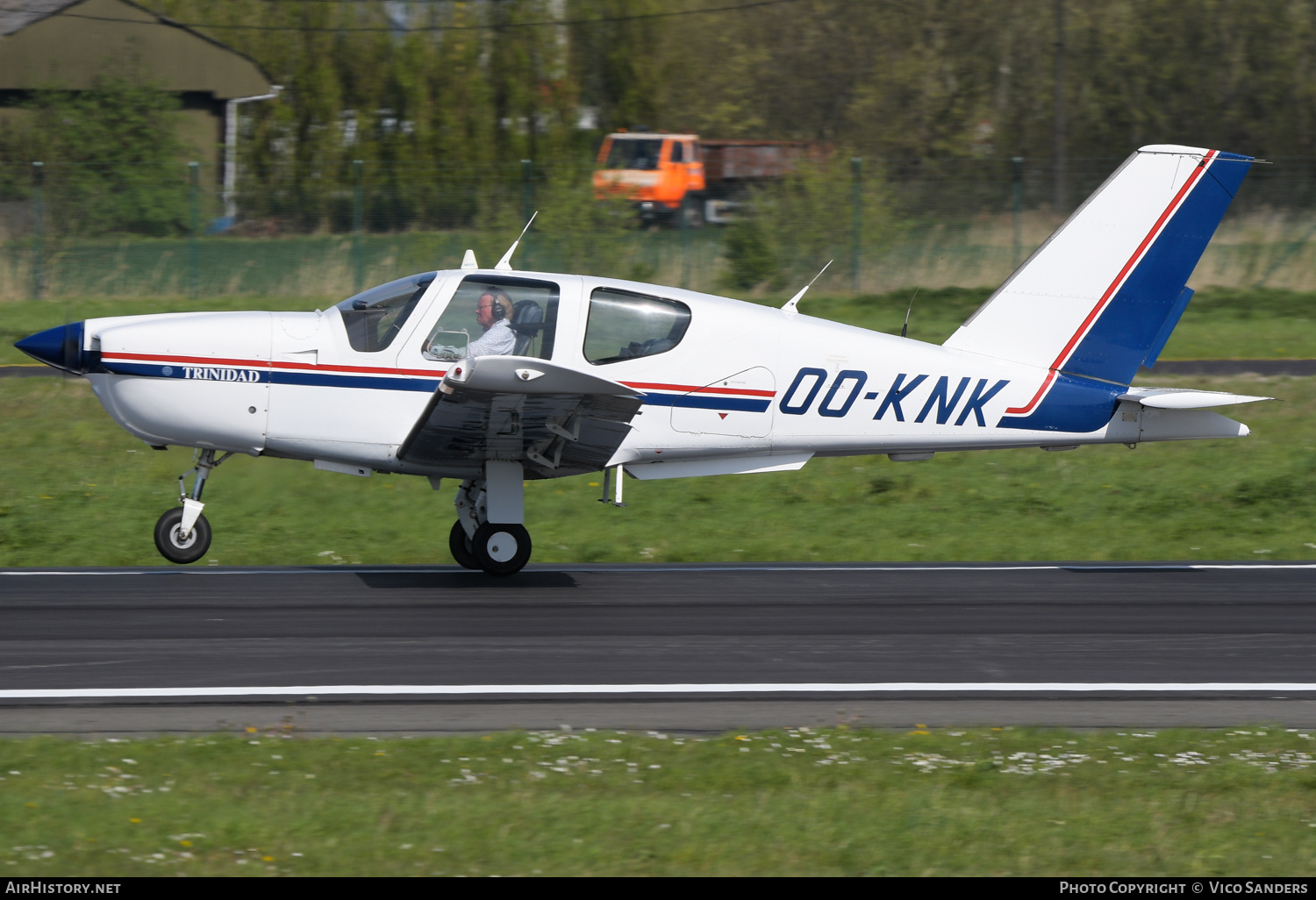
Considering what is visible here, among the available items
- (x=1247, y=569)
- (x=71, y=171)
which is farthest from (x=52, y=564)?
(x=71, y=171)

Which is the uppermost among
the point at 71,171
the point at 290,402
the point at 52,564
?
the point at 71,171

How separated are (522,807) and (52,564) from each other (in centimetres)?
716

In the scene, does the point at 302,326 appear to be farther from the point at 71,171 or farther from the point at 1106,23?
the point at 1106,23

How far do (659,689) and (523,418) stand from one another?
2671 millimetres

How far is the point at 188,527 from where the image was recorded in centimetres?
960

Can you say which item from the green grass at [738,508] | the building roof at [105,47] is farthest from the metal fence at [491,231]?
the building roof at [105,47]

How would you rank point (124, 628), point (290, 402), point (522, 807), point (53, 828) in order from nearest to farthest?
point (53, 828)
point (522, 807)
point (124, 628)
point (290, 402)

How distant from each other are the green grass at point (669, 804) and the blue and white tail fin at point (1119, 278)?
4.52 m

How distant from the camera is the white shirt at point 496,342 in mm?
9195

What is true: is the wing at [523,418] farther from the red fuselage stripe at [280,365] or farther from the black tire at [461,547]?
the black tire at [461,547]

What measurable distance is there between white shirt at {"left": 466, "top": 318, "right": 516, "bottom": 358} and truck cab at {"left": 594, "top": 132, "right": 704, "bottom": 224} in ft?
40.6

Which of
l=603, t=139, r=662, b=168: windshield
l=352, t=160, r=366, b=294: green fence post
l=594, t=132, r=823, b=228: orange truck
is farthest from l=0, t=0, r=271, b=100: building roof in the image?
l=352, t=160, r=366, b=294: green fence post

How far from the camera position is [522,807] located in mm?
5023

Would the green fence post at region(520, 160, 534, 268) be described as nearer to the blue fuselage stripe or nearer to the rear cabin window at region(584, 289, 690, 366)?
the rear cabin window at region(584, 289, 690, 366)
